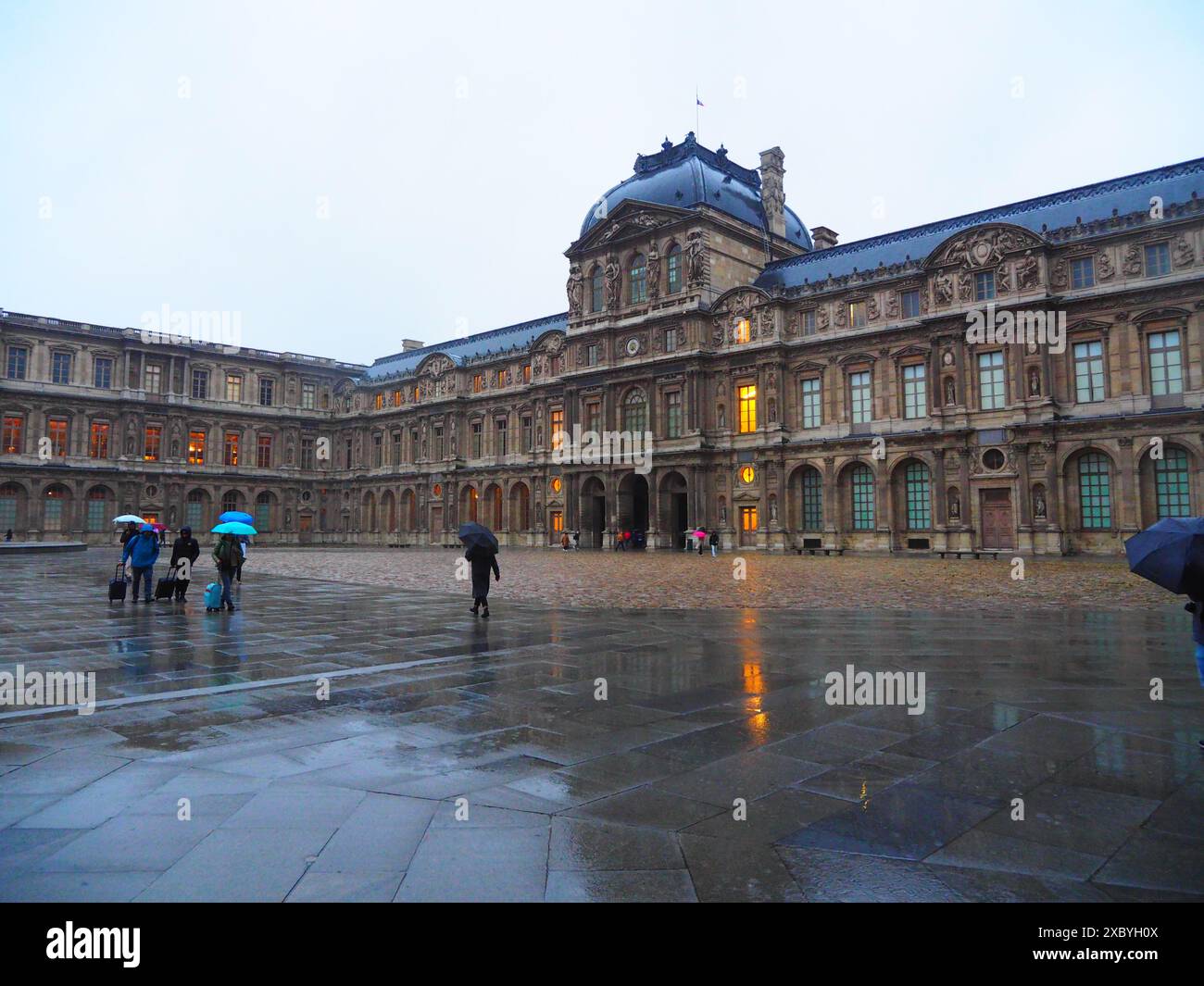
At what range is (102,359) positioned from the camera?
186 feet

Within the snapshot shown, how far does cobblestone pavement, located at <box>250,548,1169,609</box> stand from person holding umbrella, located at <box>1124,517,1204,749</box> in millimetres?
8628

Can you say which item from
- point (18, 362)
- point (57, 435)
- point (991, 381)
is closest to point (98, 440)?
point (57, 435)

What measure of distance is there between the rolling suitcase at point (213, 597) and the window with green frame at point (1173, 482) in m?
31.8

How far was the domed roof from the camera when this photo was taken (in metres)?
45.0

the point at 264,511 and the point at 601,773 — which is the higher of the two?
the point at 264,511

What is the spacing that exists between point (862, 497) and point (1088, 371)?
1082cm

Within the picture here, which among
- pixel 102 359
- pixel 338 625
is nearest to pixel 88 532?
pixel 102 359

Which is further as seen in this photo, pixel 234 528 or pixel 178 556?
pixel 178 556

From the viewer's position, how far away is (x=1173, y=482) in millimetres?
29578

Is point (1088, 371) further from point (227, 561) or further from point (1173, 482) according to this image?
point (227, 561)

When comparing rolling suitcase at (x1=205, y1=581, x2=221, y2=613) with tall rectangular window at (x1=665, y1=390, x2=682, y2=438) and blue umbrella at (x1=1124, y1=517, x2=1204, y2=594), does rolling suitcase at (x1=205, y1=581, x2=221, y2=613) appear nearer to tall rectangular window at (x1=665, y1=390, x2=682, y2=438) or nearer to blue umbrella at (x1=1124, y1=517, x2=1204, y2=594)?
blue umbrella at (x1=1124, y1=517, x2=1204, y2=594)
